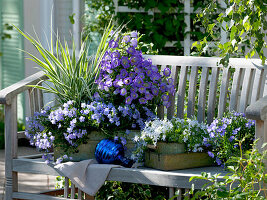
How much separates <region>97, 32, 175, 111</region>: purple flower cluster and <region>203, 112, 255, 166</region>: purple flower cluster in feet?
1.39

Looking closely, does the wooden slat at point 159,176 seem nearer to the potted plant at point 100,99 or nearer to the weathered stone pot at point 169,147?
the weathered stone pot at point 169,147

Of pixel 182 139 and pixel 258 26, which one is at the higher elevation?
pixel 258 26

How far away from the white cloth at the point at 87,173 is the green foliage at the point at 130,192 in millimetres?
289

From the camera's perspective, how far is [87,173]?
306 cm

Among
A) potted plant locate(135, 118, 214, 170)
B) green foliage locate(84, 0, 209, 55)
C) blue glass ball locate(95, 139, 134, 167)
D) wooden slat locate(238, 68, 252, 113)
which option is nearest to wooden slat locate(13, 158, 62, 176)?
blue glass ball locate(95, 139, 134, 167)

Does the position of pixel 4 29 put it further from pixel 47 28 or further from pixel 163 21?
pixel 163 21

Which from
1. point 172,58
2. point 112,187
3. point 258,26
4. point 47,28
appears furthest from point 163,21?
point 258,26

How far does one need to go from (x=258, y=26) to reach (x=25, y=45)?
417cm

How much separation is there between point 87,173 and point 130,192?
1.53ft

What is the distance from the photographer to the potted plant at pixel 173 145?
118 inches

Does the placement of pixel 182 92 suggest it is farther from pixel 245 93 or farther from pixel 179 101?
pixel 245 93

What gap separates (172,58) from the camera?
139 inches

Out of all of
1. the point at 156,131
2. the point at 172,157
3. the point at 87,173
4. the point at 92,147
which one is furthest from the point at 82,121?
Result: the point at 172,157

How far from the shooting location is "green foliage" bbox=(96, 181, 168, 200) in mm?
3350
